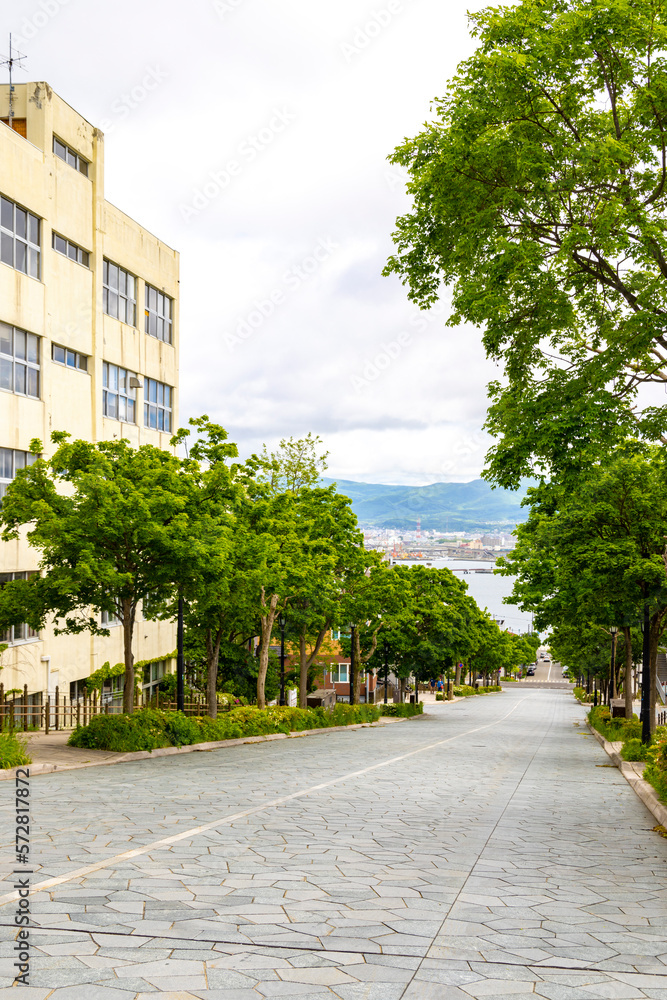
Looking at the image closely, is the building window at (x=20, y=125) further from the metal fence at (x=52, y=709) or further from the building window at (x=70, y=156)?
the metal fence at (x=52, y=709)

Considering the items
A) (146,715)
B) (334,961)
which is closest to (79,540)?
(146,715)

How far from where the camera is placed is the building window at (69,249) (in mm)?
32219

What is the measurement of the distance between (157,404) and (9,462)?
14.4 metres

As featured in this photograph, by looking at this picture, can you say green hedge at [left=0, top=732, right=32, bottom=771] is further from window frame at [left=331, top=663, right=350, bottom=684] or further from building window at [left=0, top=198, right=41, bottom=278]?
window frame at [left=331, top=663, right=350, bottom=684]

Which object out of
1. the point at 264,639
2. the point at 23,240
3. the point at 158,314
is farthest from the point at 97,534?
the point at 158,314

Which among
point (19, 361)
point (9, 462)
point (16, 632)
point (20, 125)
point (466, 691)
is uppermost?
point (20, 125)

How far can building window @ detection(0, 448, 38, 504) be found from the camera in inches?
1112

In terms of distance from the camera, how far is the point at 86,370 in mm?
34812

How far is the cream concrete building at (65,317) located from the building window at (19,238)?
0.05m

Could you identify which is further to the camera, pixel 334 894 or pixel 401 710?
pixel 401 710

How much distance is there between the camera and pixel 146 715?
21.5 m

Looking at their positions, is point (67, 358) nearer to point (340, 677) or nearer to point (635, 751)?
point (635, 751)

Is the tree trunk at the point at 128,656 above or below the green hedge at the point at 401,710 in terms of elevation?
above

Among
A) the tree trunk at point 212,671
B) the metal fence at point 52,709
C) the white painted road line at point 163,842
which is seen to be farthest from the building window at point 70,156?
the white painted road line at point 163,842
